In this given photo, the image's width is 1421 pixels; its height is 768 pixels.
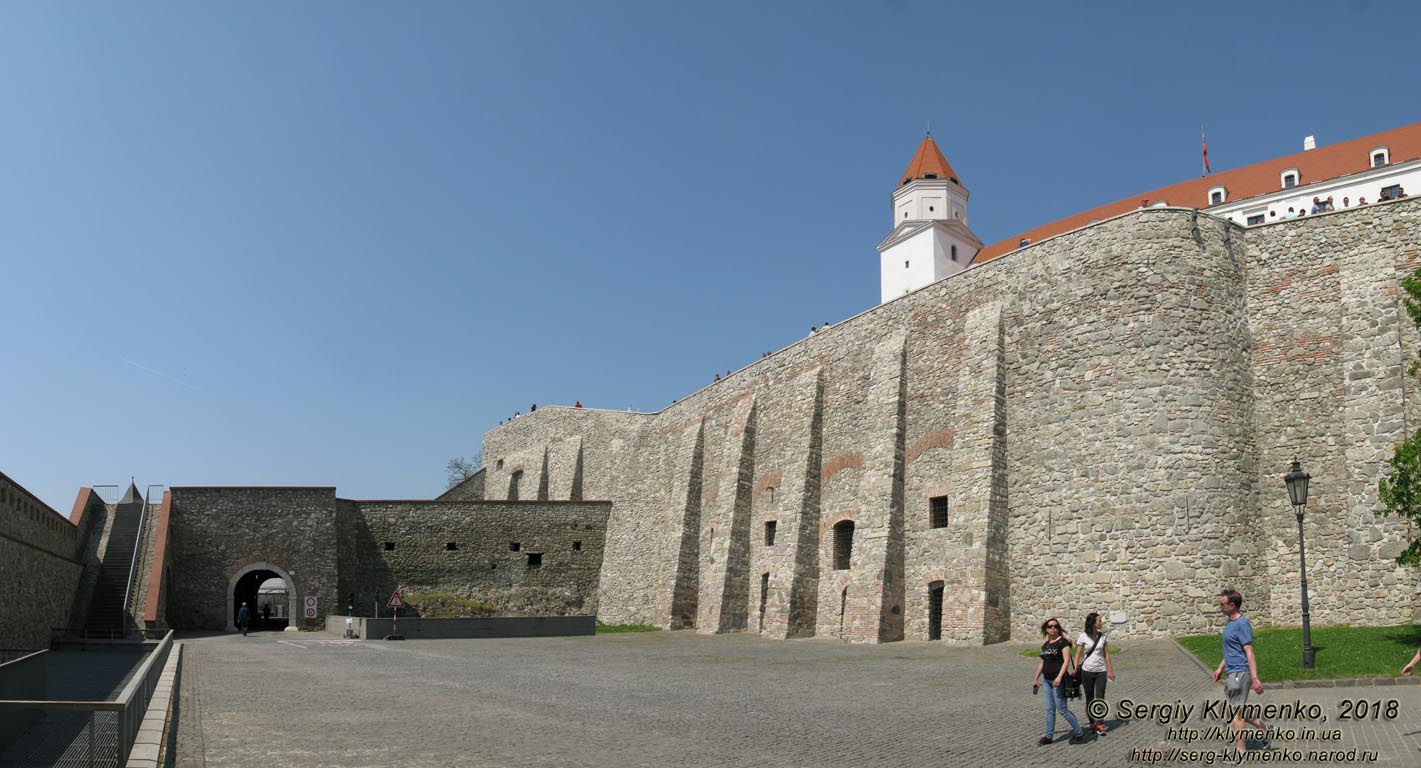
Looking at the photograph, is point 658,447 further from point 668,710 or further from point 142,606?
point 668,710

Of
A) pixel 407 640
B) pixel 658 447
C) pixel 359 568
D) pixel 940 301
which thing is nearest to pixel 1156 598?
pixel 940 301

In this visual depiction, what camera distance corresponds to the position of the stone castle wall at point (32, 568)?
25.2m

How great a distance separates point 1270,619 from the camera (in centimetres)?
2150

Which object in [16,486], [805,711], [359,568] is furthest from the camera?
[359,568]

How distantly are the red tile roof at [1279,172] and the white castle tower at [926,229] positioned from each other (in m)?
6.03

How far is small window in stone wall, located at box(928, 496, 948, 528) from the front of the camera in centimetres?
2703

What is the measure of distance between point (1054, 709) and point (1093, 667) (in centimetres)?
85

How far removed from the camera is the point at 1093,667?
37.1 feet

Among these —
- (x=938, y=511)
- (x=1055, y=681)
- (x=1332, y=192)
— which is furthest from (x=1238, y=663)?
(x=1332, y=192)

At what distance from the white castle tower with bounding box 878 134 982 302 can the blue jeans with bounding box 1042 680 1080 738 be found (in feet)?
181

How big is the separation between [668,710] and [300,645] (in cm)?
1954

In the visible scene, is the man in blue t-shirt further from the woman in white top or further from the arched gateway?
the arched gateway

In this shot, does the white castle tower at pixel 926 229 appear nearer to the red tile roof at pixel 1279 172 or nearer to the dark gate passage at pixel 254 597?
the red tile roof at pixel 1279 172

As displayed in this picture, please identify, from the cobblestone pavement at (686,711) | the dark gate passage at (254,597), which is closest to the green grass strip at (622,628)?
the dark gate passage at (254,597)
